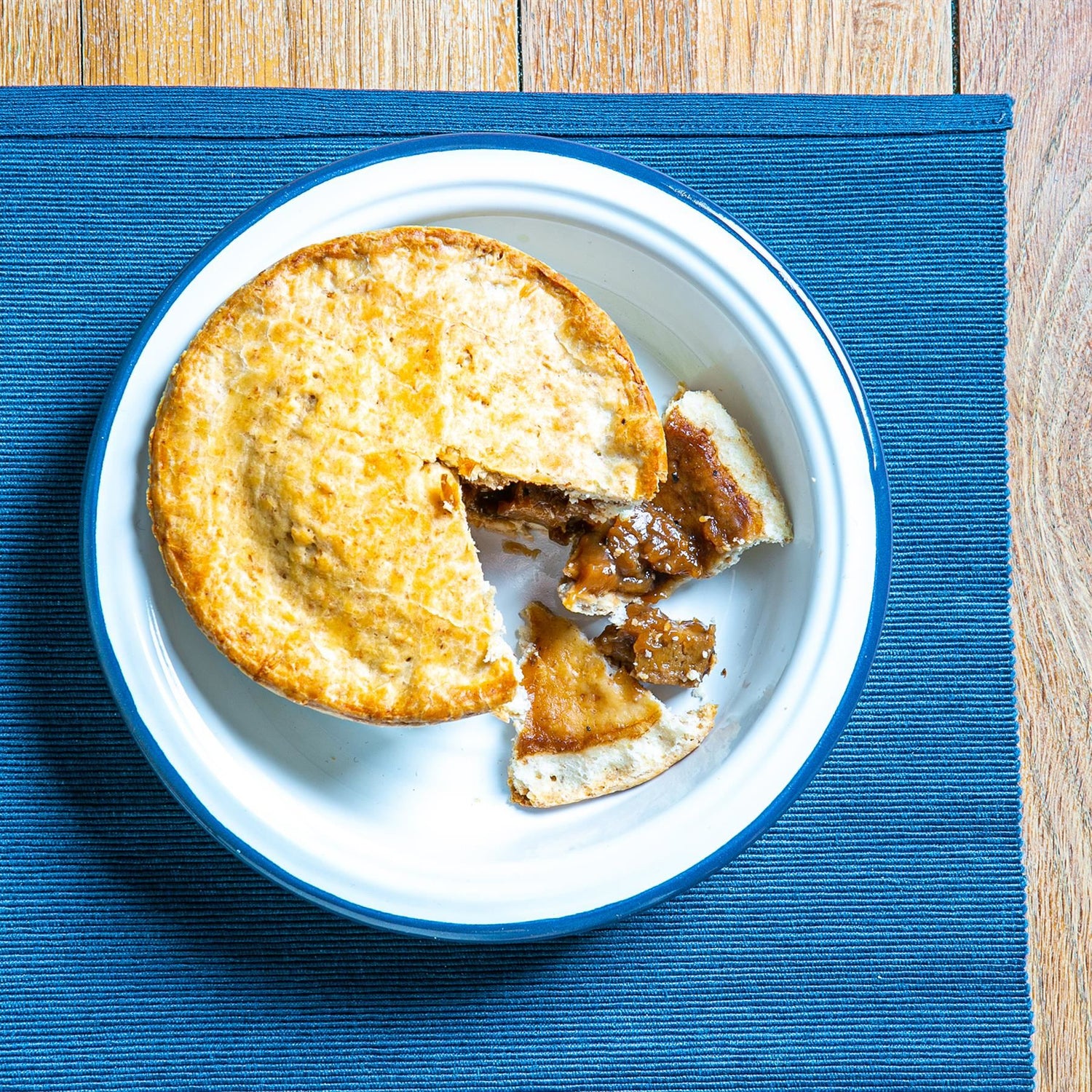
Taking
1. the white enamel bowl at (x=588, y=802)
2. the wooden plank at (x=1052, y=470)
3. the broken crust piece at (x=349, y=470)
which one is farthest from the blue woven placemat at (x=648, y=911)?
the broken crust piece at (x=349, y=470)

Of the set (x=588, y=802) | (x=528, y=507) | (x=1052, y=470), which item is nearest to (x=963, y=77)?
(x=1052, y=470)

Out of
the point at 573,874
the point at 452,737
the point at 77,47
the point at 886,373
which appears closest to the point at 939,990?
the point at 573,874

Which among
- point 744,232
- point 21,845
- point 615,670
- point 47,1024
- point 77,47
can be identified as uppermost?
point 77,47

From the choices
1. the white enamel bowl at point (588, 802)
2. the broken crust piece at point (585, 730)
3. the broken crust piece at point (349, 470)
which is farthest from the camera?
the broken crust piece at point (585, 730)

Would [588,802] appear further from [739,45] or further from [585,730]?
[739,45]

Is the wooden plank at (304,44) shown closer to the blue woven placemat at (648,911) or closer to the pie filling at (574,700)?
the blue woven placemat at (648,911)

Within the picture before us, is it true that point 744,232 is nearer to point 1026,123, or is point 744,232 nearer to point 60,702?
point 1026,123
